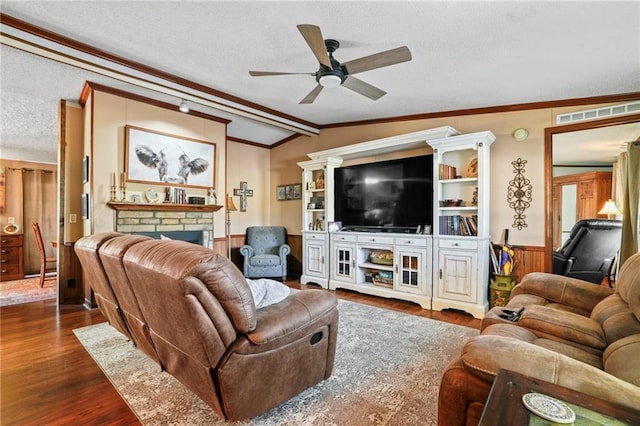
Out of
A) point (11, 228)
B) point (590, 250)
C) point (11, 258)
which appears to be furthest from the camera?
point (11, 228)

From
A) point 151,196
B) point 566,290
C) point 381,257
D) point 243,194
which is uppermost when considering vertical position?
point 243,194

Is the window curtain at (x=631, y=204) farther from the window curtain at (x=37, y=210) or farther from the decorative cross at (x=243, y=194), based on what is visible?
the window curtain at (x=37, y=210)

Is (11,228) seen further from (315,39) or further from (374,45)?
(374,45)

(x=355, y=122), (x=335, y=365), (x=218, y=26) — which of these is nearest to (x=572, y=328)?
(x=335, y=365)

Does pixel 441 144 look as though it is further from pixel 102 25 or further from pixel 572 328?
pixel 102 25

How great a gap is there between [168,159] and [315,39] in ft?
10.6

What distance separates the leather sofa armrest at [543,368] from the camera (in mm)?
925

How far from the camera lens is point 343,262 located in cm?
482

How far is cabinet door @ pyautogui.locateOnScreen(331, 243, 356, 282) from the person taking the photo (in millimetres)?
4719

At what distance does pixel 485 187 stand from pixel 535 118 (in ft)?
3.37

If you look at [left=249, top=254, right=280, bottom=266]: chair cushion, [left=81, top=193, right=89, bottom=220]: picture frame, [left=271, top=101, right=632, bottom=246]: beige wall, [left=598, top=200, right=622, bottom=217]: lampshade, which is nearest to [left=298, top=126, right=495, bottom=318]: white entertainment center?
[left=271, top=101, right=632, bottom=246]: beige wall

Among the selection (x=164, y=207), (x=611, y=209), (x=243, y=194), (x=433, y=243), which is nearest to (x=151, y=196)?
(x=164, y=207)

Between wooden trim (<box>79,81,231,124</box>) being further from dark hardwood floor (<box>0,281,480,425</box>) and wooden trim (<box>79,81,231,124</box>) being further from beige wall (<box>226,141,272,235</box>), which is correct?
dark hardwood floor (<box>0,281,480,425</box>)

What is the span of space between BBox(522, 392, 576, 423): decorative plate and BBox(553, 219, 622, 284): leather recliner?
3950 millimetres
